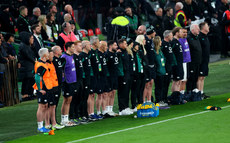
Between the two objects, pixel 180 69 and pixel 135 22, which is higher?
pixel 135 22

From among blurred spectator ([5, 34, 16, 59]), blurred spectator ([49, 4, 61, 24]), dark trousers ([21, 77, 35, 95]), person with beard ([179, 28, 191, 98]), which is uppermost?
blurred spectator ([49, 4, 61, 24])

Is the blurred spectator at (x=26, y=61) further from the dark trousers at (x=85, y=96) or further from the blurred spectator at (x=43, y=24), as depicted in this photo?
the dark trousers at (x=85, y=96)

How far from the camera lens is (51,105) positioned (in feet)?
43.7

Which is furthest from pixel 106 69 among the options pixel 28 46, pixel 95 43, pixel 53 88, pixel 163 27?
pixel 163 27

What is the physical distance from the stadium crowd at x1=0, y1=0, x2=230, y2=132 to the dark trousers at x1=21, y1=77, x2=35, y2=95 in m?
0.03

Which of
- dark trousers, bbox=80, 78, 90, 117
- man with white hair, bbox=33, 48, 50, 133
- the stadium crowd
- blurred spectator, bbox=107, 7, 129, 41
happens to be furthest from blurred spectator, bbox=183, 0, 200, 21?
→ man with white hair, bbox=33, 48, 50, 133

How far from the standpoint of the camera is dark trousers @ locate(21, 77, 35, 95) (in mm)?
18109

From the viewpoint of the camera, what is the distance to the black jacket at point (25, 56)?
17547 mm

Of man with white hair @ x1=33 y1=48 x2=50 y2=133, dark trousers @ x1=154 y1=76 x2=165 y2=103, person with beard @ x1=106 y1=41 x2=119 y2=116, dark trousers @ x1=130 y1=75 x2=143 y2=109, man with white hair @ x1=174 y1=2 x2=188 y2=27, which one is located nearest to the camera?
man with white hair @ x1=33 y1=48 x2=50 y2=133

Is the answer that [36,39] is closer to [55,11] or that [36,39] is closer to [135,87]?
[55,11]

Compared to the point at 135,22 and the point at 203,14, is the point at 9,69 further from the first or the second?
the point at 203,14

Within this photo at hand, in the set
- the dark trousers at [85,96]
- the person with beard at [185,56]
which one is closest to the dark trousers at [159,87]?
the person with beard at [185,56]

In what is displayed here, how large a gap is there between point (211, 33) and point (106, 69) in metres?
11.7

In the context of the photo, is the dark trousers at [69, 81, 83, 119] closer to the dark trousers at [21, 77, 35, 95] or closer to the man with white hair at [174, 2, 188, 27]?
the dark trousers at [21, 77, 35, 95]
